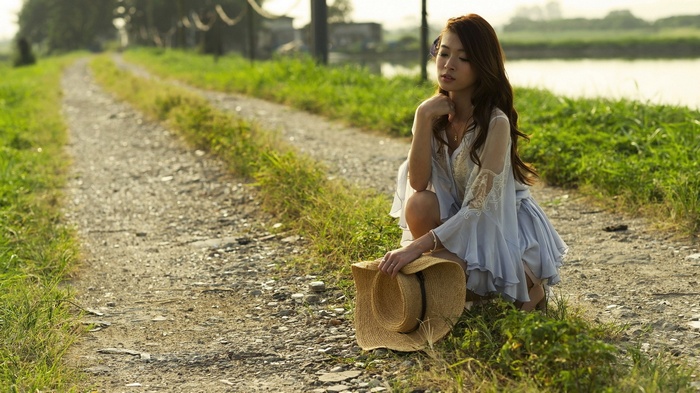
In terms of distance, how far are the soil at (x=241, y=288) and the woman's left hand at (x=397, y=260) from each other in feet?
1.12

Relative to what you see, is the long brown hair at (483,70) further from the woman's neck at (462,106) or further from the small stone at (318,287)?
the small stone at (318,287)

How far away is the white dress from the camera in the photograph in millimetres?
3451

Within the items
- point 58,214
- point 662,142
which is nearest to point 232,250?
point 58,214

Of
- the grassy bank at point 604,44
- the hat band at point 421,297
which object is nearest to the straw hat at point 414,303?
the hat band at point 421,297

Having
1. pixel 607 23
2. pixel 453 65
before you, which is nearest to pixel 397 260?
pixel 453 65

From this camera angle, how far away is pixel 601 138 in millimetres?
6926

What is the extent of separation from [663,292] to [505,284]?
42.8 inches

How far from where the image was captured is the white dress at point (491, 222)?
345 centimetres

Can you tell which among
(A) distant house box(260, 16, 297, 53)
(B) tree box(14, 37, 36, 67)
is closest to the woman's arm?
(A) distant house box(260, 16, 297, 53)

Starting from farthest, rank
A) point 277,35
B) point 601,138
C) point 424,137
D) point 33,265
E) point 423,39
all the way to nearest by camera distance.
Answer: point 277,35 < point 423,39 < point 601,138 < point 33,265 < point 424,137

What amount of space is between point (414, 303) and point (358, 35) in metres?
25.6

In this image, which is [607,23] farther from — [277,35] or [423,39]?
[277,35]

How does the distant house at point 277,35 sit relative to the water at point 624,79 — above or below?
below

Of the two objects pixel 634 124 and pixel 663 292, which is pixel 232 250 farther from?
pixel 634 124
